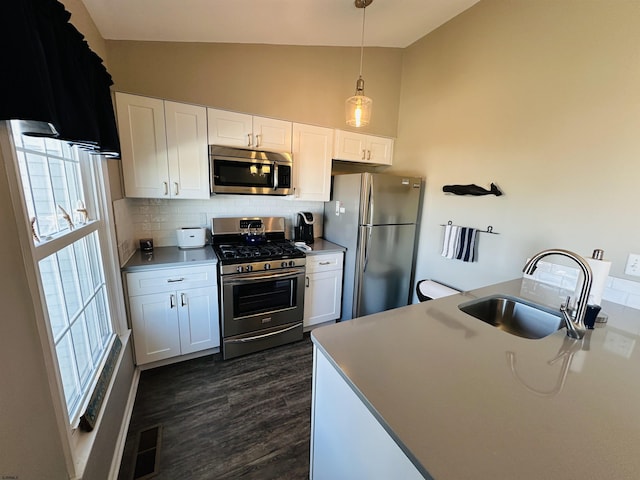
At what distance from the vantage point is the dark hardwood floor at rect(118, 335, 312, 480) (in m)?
1.47

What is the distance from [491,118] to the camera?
7.19 feet

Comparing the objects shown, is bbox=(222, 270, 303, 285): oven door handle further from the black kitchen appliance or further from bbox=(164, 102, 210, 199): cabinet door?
bbox=(164, 102, 210, 199): cabinet door

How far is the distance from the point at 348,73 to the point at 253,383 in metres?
3.14

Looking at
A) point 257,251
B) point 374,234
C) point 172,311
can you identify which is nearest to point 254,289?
point 257,251

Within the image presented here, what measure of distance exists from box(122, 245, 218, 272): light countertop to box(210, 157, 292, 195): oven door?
580mm

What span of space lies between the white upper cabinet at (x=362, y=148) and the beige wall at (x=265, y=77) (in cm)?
11

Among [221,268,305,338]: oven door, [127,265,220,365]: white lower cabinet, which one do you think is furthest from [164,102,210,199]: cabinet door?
[221,268,305,338]: oven door

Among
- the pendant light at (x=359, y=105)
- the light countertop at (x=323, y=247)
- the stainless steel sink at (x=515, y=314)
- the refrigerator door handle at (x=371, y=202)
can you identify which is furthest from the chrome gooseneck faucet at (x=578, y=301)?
the light countertop at (x=323, y=247)

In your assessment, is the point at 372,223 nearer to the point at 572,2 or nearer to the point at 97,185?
the point at 572,2

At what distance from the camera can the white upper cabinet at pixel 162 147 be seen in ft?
6.54

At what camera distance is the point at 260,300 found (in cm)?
239

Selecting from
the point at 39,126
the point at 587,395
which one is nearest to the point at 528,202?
the point at 587,395

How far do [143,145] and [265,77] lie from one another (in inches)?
49.3

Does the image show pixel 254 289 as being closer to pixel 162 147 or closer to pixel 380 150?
pixel 162 147
